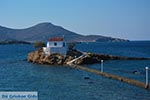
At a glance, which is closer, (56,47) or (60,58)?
(60,58)

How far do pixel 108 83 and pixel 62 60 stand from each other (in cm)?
3205

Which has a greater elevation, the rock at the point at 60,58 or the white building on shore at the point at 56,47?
the white building on shore at the point at 56,47

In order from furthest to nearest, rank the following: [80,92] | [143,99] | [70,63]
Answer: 1. [70,63]
2. [80,92]
3. [143,99]

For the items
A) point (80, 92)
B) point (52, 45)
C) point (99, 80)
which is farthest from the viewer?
point (52, 45)

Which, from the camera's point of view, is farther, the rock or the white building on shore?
the white building on shore

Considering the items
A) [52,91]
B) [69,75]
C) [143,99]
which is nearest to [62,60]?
[69,75]

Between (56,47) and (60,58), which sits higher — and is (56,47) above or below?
above

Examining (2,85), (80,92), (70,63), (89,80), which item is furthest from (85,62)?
(80,92)

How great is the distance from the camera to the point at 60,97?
39312mm

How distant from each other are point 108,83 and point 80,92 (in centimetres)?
820

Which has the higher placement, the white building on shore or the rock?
the white building on shore

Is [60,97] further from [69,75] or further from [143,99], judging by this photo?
[69,75]

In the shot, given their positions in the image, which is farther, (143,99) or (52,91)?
(52,91)

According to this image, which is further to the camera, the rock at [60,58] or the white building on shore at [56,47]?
the white building on shore at [56,47]
